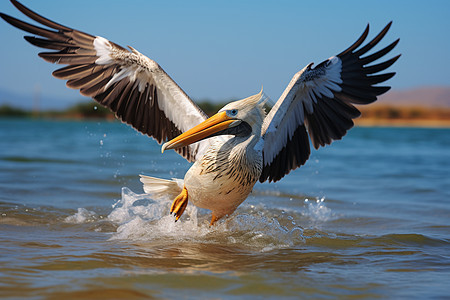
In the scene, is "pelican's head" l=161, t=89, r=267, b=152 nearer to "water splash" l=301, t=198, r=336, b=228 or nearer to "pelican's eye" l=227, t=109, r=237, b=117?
"pelican's eye" l=227, t=109, r=237, b=117

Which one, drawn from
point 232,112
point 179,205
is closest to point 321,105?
point 232,112

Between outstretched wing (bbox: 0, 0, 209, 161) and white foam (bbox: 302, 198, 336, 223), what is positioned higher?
outstretched wing (bbox: 0, 0, 209, 161)

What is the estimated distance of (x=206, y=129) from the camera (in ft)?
16.0

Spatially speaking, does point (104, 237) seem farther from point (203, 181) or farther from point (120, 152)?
point (120, 152)

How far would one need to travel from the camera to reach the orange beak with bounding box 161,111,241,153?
15.9 ft

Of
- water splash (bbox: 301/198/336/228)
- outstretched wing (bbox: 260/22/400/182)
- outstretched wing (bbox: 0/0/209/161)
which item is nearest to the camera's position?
outstretched wing (bbox: 0/0/209/161)

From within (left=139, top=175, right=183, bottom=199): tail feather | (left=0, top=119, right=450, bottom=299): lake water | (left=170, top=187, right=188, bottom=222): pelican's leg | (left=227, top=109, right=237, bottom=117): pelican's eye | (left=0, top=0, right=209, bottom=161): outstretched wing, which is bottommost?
(left=0, top=119, right=450, bottom=299): lake water

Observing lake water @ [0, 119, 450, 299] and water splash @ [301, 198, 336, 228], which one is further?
water splash @ [301, 198, 336, 228]

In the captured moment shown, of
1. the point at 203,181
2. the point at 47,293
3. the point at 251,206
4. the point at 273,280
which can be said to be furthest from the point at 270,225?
the point at 47,293

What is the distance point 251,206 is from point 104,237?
274 cm

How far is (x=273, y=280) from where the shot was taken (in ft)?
12.2

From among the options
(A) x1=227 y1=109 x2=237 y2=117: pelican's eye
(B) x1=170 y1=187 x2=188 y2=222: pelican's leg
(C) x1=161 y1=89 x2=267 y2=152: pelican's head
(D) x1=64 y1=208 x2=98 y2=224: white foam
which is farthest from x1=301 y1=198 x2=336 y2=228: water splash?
(D) x1=64 y1=208 x2=98 y2=224: white foam

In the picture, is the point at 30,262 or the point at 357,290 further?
the point at 30,262

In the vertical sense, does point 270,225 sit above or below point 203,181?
below
